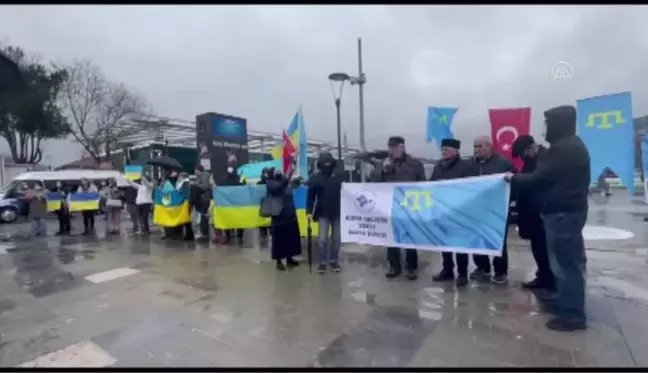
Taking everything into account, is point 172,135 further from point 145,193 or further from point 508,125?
point 508,125

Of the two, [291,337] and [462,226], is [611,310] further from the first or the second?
[291,337]

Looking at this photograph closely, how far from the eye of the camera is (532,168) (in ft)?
17.4

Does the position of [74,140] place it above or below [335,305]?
above

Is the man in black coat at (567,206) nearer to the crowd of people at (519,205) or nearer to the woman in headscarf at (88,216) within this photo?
the crowd of people at (519,205)

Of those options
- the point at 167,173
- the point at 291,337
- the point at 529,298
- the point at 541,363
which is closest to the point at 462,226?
the point at 529,298

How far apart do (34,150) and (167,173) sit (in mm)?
29755

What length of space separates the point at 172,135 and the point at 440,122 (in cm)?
2047

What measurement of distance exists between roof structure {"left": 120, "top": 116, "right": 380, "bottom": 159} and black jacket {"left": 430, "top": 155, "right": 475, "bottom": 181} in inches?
636

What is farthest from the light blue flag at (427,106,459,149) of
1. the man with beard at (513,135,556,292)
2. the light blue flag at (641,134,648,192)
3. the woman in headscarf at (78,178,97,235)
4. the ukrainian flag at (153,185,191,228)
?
the woman in headscarf at (78,178,97,235)

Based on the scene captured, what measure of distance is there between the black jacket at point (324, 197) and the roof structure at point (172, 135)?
1551cm

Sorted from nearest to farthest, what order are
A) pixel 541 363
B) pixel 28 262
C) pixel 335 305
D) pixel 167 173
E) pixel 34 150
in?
pixel 541 363 → pixel 335 305 → pixel 28 262 → pixel 167 173 → pixel 34 150

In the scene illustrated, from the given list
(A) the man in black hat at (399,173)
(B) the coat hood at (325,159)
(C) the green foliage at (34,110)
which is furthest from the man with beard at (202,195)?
(C) the green foliage at (34,110)

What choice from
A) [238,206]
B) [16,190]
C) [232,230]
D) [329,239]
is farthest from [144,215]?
[16,190]

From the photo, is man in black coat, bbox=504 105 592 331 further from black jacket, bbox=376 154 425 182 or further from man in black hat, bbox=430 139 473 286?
black jacket, bbox=376 154 425 182
